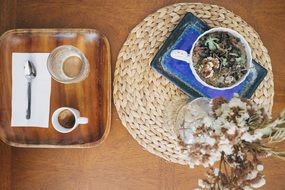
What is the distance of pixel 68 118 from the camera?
859mm

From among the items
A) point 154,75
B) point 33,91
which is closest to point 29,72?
point 33,91

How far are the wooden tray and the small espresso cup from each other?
22 millimetres

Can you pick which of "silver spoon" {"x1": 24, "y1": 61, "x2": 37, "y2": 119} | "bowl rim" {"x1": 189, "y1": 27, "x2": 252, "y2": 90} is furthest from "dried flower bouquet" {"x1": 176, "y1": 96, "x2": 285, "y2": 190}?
"silver spoon" {"x1": 24, "y1": 61, "x2": 37, "y2": 119}

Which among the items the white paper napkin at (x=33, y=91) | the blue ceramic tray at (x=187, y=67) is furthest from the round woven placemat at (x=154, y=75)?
the white paper napkin at (x=33, y=91)

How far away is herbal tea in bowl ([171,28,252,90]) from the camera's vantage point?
0.79 m

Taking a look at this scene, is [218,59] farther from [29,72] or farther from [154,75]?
[29,72]

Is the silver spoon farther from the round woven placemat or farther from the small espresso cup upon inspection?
the round woven placemat

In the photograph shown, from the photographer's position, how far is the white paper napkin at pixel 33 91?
86cm

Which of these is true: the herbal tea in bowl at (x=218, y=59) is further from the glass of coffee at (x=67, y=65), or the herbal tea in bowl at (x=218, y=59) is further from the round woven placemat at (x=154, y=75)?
the glass of coffee at (x=67, y=65)

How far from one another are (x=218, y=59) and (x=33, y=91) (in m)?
0.39

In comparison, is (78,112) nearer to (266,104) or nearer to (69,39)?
(69,39)

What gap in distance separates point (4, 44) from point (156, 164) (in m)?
0.42

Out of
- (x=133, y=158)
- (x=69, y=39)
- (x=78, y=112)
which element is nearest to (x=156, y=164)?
(x=133, y=158)

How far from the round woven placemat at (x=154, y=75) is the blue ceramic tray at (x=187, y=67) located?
0.02 meters
